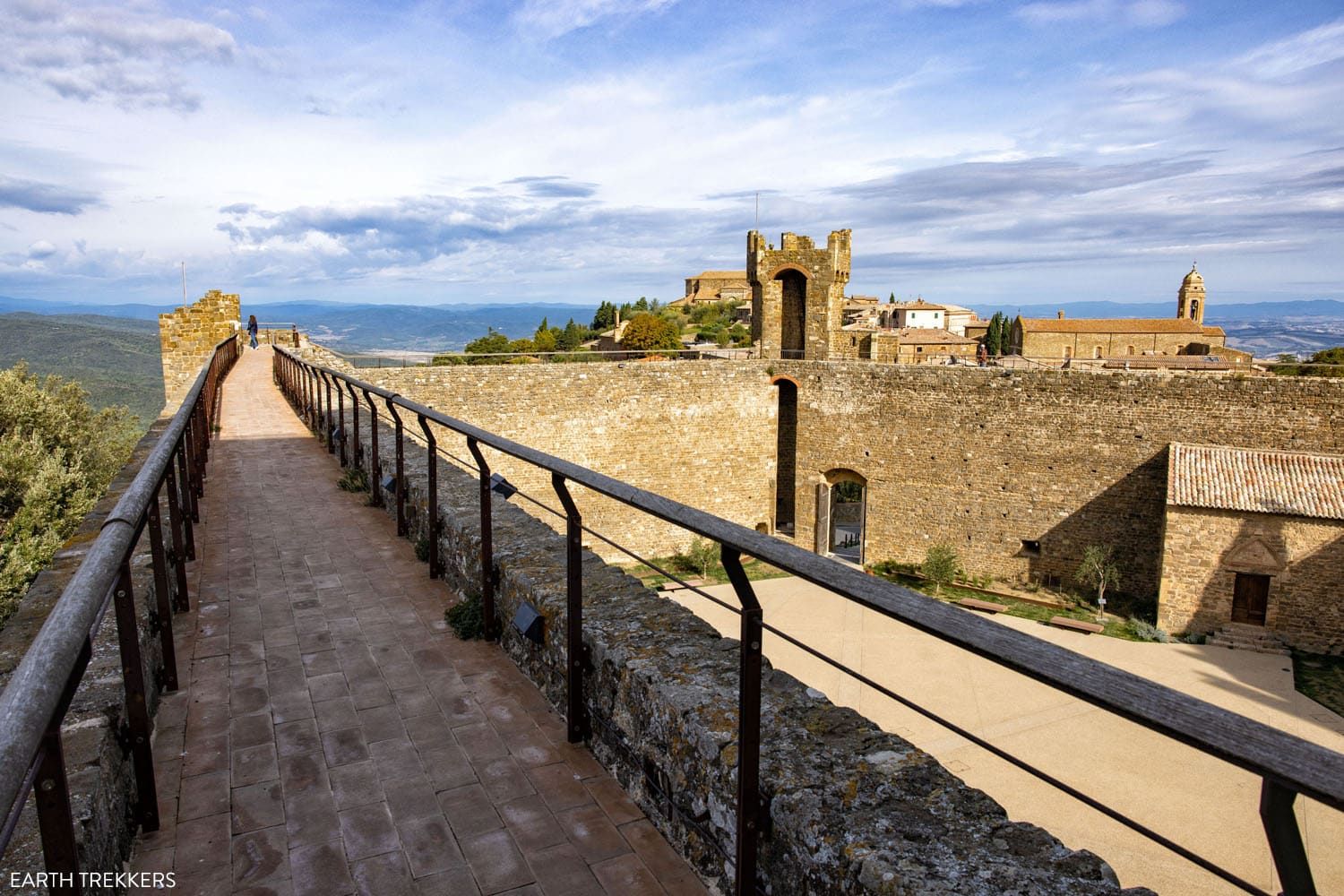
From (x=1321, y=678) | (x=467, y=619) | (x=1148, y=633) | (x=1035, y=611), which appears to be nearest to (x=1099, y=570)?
A: (x=1035, y=611)

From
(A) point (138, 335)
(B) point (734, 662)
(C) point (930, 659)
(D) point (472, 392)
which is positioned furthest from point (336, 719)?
(A) point (138, 335)

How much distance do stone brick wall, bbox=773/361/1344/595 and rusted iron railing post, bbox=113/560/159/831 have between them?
1691 cm

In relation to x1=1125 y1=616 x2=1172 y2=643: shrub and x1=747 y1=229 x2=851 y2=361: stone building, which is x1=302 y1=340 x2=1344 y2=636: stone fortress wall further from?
x1=747 y1=229 x2=851 y2=361: stone building

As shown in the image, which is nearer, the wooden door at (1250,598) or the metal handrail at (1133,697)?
the metal handrail at (1133,697)

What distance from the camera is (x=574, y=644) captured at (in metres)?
2.84

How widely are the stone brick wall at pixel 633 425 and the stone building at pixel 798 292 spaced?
2951mm

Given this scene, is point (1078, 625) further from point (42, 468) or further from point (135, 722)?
point (42, 468)

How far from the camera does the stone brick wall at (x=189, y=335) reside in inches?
765

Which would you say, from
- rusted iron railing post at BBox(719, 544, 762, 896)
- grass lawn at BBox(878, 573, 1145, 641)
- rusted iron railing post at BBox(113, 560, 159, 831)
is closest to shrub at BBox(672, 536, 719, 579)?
grass lawn at BBox(878, 573, 1145, 641)

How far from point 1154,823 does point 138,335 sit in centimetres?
10523

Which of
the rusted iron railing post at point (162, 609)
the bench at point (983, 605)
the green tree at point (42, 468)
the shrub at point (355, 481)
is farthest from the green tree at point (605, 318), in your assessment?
the rusted iron railing post at point (162, 609)

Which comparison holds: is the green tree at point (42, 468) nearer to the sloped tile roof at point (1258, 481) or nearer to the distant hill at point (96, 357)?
the sloped tile roof at point (1258, 481)

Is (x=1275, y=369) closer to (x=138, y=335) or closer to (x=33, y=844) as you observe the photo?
(x=33, y=844)

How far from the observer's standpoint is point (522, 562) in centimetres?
361
